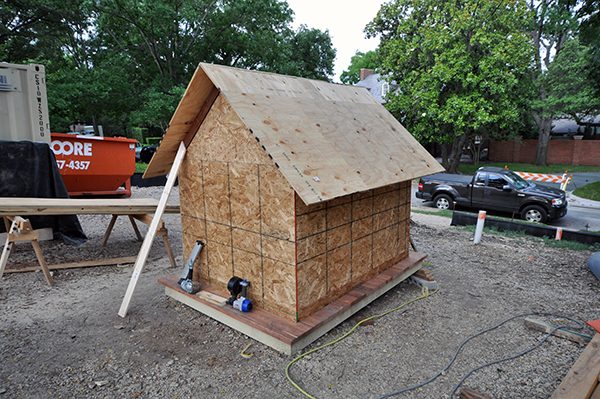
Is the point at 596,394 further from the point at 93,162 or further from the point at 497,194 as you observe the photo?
the point at 93,162

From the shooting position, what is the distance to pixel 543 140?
28.8 metres

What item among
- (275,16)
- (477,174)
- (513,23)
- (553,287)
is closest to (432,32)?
(513,23)

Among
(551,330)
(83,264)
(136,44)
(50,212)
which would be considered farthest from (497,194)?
(136,44)

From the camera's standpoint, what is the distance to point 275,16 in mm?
20156

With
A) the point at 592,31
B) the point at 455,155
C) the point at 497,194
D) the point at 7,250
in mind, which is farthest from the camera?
the point at 455,155

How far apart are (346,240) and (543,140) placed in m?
30.4

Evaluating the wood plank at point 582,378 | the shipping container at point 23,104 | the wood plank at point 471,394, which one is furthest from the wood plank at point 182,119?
the wood plank at point 582,378

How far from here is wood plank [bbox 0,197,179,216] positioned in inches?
220

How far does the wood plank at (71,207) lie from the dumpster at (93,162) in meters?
4.14

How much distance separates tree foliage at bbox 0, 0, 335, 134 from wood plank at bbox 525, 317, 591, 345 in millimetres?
16973

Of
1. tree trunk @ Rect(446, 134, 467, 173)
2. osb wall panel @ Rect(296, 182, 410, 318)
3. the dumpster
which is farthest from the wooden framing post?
tree trunk @ Rect(446, 134, 467, 173)

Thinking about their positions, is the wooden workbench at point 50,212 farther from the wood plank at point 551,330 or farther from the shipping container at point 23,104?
the wood plank at point 551,330

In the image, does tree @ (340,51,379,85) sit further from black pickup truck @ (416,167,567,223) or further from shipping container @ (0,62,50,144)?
shipping container @ (0,62,50,144)

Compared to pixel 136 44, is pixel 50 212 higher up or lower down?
lower down
